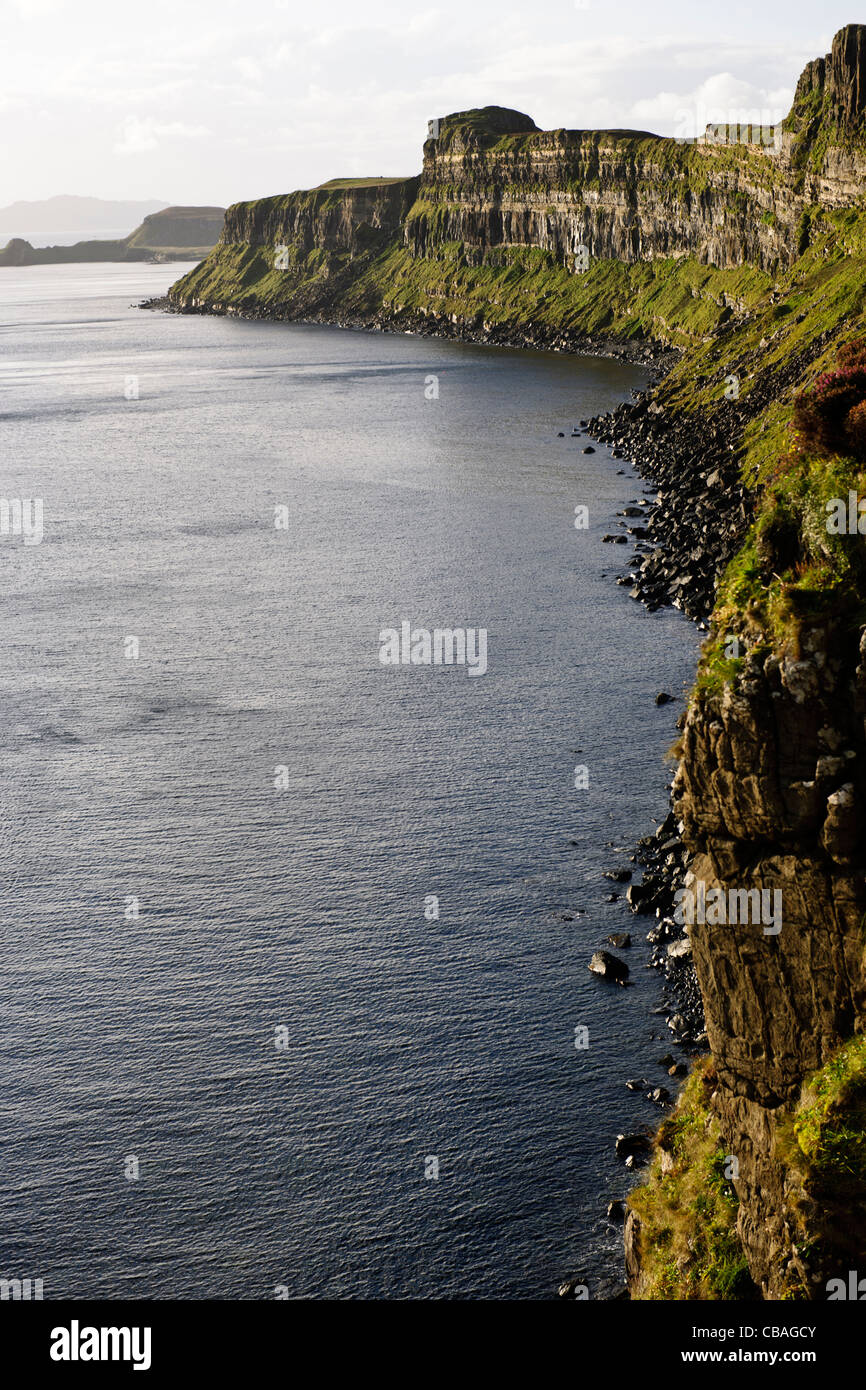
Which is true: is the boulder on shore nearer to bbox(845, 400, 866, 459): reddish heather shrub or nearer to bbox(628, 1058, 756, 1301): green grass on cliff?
bbox(628, 1058, 756, 1301): green grass on cliff

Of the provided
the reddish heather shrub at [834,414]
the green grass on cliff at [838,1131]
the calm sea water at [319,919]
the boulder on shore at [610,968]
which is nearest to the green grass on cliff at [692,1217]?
the calm sea water at [319,919]

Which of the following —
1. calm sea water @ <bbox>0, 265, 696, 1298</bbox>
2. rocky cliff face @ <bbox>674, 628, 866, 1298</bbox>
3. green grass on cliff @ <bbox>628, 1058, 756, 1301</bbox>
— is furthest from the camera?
calm sea water @ <bbox>0, 265, 696, 1298</bbox>

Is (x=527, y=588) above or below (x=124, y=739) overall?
above

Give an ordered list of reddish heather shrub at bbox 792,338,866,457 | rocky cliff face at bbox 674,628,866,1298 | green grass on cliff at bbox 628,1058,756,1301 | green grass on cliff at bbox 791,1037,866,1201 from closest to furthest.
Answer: green grass on cliff at bbox 791,1037,866,1201
rocky cliff face at bbox 674,628,866,1298
reddish heather shrub at bbox 792,338,866,457
green grass on cliff at bbox 628,1058,756,1301

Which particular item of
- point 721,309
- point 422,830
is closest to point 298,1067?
point 422,830

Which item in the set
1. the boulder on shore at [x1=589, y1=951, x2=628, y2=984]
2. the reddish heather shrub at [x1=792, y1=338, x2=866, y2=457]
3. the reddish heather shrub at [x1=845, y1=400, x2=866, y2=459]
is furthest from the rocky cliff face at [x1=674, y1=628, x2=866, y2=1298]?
the boulder on shore at [x1=589, y1=951, x2=628, y2=984]
